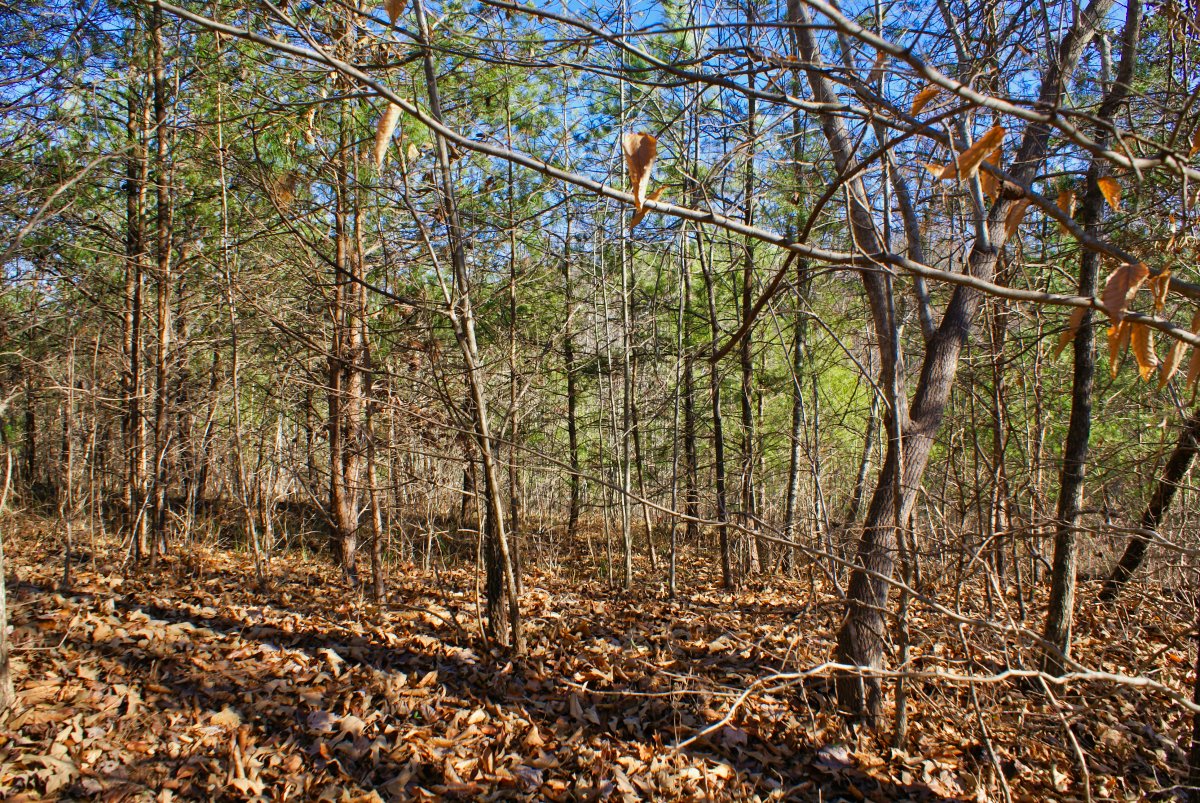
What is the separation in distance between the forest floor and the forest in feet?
0.09

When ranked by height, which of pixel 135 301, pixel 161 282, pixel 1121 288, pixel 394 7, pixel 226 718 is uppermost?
pixel 161 282

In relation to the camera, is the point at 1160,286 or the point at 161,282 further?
the point at 161,282

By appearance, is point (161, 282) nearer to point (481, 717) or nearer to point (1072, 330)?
point (481, 717)

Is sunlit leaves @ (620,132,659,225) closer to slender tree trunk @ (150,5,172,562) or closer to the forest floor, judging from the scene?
the forest floor

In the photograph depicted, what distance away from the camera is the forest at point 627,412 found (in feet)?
7.21

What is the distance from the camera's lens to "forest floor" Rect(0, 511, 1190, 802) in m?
3.49

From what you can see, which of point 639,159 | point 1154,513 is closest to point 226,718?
point 639,159

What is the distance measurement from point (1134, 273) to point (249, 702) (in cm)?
472

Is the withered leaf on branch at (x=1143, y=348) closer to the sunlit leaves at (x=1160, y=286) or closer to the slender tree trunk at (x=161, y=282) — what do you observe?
the sunlit leaves at (x=1160, y=286)

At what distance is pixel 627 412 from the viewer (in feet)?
27.3

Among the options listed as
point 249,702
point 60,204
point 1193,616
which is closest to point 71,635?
point 249,702

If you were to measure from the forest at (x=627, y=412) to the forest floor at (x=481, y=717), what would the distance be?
29 mm

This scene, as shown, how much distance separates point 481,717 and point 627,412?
15.1ft

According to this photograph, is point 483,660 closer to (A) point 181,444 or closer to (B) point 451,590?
(B) point 451,590
